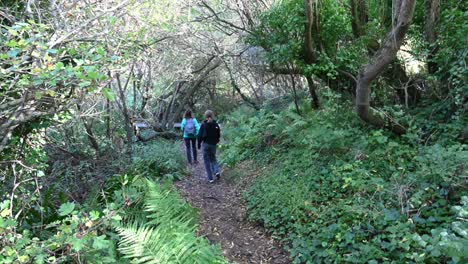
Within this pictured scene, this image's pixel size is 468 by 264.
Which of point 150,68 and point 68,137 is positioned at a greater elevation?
point 150,68

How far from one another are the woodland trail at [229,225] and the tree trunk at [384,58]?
3.00m

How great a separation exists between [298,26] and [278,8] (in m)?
0.67

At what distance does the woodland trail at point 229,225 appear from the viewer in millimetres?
5152

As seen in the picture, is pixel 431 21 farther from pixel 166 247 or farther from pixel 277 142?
pixel 166 247

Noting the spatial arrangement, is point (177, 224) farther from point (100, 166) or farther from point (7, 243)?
point (100, 166)

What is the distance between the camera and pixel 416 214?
421 centimetres

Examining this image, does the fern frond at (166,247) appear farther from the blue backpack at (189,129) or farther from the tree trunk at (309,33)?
the blue backpack at (189,129)

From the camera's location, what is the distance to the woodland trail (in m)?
5.15

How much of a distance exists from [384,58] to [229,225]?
149 inches

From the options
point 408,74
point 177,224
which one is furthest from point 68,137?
point 408,74

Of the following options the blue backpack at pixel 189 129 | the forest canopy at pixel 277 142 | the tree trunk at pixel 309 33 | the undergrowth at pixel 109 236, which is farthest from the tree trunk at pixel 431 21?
the blue backpack at pixel 189 129

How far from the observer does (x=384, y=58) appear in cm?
556

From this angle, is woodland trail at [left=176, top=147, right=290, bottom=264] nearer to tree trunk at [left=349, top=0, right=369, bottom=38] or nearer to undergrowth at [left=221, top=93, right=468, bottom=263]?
undergrowth at [left=221, top=93, right=468, bottom=263]

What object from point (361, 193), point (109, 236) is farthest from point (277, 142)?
point (109, 236)
